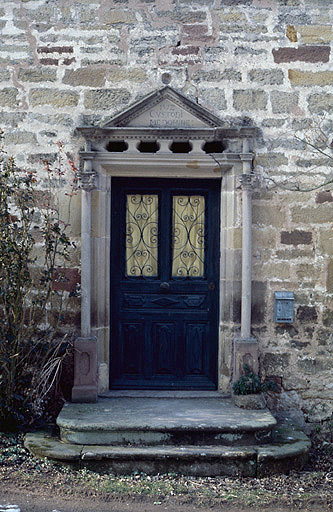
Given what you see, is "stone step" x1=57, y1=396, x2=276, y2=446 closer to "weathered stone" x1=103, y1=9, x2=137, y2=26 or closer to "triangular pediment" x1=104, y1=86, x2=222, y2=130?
"triangular pediment" x1=104, y1=86, x2=222, y2=130

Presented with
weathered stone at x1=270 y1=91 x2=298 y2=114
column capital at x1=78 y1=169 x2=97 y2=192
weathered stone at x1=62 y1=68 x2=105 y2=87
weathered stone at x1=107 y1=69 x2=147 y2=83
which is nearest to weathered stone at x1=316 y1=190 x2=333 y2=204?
Answer: weathered stone at x1=270 y1=91 x2=298 y2=114

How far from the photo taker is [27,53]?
522 centimetres

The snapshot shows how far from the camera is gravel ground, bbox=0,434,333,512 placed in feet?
12.4

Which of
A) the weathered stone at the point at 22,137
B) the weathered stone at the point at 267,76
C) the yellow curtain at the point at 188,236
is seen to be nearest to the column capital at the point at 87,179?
the weathered stone at the point at 22,137

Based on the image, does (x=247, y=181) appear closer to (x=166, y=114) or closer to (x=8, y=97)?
(x=166, y=114)

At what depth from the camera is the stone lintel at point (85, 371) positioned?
194 inches

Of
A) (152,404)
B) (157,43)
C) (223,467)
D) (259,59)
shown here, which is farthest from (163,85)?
(223,467)

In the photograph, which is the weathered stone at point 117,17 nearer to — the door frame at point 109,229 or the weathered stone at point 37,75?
the weathered stone at point 37,75

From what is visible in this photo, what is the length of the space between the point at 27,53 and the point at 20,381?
10.00ft

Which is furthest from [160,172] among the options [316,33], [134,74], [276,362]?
[276,362]

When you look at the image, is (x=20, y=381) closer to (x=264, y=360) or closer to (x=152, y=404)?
(x=152, y=404)

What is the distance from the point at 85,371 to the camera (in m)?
4.93

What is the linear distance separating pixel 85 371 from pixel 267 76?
3.22m

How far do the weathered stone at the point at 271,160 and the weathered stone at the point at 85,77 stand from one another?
64.9 inches
